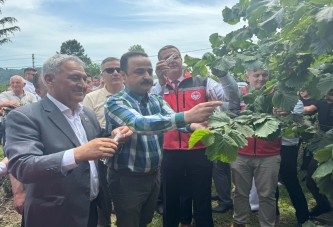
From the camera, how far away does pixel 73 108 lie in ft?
7.70

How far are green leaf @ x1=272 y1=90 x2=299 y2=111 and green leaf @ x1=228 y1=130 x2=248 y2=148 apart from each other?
1.45 feet

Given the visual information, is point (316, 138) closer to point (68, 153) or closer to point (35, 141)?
point (68, 153)

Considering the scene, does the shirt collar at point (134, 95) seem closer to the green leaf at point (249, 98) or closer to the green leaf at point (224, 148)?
the green leaf at point (249, 98)

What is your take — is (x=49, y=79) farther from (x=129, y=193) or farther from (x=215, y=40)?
(x=215, y=40)

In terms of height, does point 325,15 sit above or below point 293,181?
above

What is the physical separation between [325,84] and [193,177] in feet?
6.82

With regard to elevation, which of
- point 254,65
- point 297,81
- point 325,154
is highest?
point 254,65

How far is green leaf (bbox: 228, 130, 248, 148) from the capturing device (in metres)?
1.42

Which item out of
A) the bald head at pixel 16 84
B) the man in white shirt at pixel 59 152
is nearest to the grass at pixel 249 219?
the man in white shirt at pixel 59 152

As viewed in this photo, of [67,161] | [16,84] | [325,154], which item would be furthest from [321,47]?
[16,84]

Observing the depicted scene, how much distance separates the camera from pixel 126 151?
2.58 metres

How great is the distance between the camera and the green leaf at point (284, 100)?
173cm

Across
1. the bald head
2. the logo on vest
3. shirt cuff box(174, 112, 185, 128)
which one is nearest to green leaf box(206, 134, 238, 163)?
shirt cuff box(174, 112, 185, 128)

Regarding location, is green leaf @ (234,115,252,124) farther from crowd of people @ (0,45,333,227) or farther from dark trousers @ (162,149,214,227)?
dark trousers @ (162,149,214,227)
